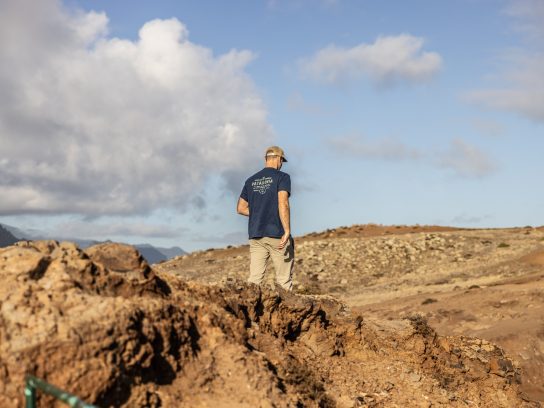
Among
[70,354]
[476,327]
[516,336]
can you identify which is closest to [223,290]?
[70,354]

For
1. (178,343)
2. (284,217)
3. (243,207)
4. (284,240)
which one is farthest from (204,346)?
(243,207)

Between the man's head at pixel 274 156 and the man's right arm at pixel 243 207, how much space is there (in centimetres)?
79

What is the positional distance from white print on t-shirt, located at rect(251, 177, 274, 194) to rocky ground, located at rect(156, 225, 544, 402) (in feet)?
28.6

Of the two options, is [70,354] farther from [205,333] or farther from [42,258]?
[205,333]

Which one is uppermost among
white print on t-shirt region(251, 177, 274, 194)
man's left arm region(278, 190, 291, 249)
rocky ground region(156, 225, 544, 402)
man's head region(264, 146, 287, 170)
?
man's head region(264, 146, 287, 170)

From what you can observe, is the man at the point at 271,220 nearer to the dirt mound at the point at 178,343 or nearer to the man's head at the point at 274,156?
the man's head at the point at 274,156

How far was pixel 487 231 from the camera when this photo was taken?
156 feet

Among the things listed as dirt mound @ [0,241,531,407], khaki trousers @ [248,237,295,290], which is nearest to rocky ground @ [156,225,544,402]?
dirt mound @ [0,241,531,407]

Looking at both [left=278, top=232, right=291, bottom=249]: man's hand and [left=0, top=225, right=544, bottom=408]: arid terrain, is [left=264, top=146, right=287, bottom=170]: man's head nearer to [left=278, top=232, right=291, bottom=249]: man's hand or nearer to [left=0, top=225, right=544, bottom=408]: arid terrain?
[left=278, top=232, right=291, bottom=249]: man's hand

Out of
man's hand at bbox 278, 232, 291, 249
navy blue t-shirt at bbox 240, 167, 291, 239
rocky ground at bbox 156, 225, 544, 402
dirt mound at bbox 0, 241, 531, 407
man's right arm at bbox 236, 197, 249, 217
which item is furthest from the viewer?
rocky ground at bbox 156, 225, 544, 402

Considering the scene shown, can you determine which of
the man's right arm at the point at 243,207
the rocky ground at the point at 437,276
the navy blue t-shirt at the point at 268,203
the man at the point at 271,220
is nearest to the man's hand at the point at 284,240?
the man at the point at 271,220

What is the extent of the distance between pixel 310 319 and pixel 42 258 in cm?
383

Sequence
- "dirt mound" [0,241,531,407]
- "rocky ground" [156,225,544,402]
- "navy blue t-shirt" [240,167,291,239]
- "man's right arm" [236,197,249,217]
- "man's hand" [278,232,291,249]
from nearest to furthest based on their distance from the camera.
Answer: "dirt mound" [0,241,531,407] → "man's hand" [278,232,291,249] → "navy blue t-shirt" [240,167,291,239] → "man's right arm" [236,197,249,217] → "rocky ground" [156,225,544,402]

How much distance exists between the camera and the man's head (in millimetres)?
9094
